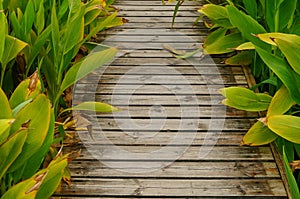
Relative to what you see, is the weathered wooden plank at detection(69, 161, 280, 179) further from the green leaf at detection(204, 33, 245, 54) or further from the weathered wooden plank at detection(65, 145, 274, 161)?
the green leaf at detection(204, 33, 245, 54)

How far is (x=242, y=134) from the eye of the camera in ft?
6.98

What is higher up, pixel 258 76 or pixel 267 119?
pixel 267 119

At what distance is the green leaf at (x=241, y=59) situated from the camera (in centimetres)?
264

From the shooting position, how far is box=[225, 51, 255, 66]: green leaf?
2639 millimetres

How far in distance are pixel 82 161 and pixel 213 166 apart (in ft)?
1.57

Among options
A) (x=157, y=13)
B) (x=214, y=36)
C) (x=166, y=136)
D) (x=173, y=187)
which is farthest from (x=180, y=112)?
(x=157, y=13)

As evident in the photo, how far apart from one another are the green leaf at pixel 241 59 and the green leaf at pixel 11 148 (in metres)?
1.52

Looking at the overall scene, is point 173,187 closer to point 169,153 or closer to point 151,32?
point 169,153

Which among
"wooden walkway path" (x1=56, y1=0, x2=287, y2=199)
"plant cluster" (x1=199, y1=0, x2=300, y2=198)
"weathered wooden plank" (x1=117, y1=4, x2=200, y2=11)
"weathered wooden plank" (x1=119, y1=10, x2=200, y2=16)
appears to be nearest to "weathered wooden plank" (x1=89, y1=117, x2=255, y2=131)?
"wooden walkway path" (x1=56, y1=0, x2=287, y2=199)

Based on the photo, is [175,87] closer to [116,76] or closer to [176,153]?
[116,76]

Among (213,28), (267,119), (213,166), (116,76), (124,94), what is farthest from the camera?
(213,28)

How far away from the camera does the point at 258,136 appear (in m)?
1.98

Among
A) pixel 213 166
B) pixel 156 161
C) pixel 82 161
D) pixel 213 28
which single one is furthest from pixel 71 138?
pixel 213 28

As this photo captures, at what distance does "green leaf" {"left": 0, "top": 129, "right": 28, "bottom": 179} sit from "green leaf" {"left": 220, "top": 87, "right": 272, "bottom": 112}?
974mm
